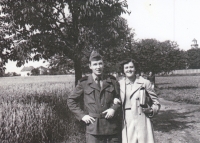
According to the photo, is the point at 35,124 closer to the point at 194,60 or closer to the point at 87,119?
the point at 87,119

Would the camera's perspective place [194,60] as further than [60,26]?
Yes

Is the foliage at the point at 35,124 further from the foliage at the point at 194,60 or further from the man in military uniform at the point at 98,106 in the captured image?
the foliage at the point at 194,60

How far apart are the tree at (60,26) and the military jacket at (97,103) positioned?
2133 millimetres

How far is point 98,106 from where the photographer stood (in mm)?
2795

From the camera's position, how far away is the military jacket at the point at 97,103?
2.74m

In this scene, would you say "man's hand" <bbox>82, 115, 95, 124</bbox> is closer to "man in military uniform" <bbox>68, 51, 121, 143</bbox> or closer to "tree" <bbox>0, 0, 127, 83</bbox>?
"man in military uniform" <bbox>68, 51, 121, 143</bbox>

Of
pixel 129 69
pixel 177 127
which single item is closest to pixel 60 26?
pixel 129 69

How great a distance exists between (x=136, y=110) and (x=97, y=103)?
0.50 m

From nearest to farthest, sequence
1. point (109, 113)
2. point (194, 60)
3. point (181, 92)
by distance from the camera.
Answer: point (109, 113) < point (181, 92) < point (194, 60)

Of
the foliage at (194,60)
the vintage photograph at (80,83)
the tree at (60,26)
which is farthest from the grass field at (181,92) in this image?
the foliage at (194,60)

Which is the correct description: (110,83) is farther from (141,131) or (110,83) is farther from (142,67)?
(142,67)

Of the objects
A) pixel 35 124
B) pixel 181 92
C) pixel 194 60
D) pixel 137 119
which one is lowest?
pixel 181 92

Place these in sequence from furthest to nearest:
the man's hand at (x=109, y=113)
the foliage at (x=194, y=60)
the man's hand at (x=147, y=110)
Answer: the foliage at (x=194, y=60), the man's hand at (x=147, y=110), the man's hand at (x=109, y=113)

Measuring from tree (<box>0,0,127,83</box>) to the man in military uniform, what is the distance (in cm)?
209
